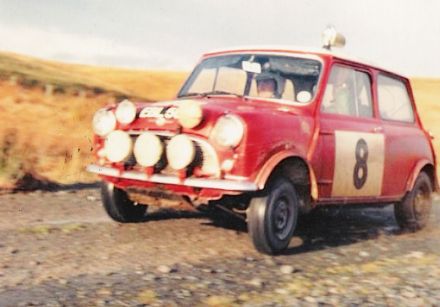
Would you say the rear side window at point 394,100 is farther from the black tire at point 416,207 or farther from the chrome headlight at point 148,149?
the chrome headlight at point 148,149

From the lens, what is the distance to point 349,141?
5.85m

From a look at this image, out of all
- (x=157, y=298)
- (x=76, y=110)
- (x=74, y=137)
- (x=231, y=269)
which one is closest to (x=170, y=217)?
(x=231, y=269)

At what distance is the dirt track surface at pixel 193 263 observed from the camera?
148 inches

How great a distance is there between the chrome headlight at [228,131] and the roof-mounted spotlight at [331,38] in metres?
2.12

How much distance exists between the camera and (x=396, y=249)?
230 inches

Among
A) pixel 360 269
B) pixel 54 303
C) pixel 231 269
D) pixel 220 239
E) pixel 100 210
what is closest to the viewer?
pixel 54 303

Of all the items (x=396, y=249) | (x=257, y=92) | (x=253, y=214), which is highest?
(x=257, y=92)

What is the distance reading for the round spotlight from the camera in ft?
15.6

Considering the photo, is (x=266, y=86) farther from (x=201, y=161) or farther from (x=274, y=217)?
(x=274, y=217)

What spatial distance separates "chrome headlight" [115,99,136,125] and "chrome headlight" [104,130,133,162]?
125 mm

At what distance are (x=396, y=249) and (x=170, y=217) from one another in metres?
2.33

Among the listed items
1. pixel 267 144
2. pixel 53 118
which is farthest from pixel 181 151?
pixel 53 118

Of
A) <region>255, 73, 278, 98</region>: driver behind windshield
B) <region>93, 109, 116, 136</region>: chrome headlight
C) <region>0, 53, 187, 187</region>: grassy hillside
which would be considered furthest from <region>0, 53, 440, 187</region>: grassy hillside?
<region>255, 73, 278, 98</region>: driver behind windshield

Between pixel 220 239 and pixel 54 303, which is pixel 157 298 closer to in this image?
pixel 54 303
